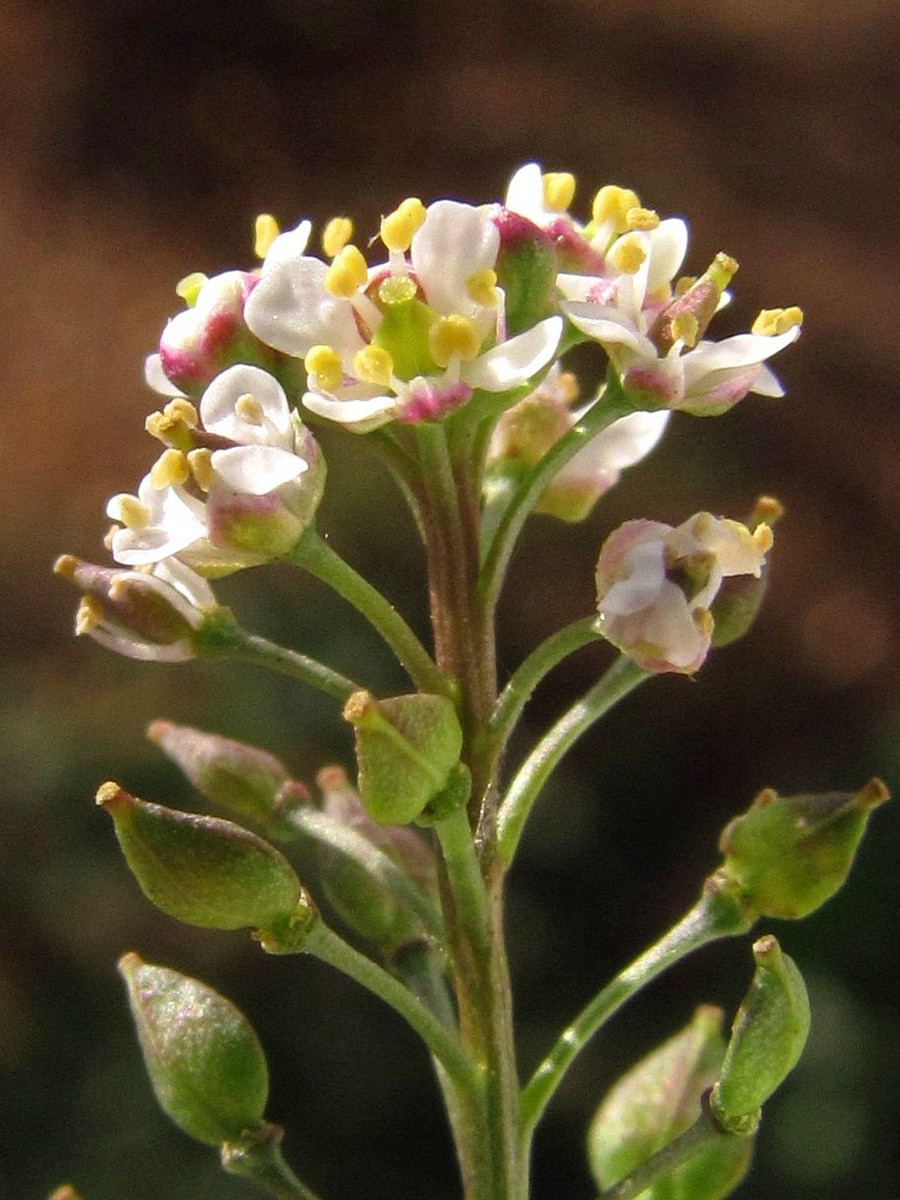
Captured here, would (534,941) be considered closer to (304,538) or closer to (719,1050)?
(719,1050)

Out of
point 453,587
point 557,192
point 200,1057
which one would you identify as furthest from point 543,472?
point 200,1057

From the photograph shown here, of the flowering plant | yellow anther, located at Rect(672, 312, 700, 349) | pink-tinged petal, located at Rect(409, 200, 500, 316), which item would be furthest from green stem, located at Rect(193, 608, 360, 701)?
yellow anther, located at Rect(672, 312, 700, 349)

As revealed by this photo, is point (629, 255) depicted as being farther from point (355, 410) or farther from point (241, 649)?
point (241, 649)

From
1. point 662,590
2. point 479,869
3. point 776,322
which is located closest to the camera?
point 662,590

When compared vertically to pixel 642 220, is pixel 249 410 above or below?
below

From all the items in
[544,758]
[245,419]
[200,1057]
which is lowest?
[200,1057]

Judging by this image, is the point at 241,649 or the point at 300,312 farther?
the point at 241,649

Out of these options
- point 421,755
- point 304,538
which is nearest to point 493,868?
point 421,755
